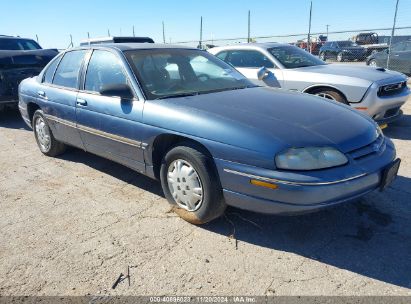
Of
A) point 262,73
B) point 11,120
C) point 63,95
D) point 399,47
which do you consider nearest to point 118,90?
point 63,95

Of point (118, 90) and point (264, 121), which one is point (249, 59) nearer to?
point (118, 90)

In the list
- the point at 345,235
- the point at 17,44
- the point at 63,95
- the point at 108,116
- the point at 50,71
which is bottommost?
the point at 345,235

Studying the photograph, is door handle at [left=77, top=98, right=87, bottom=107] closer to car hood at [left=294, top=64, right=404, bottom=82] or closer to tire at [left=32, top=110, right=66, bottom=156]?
tire at [left=32, top=110, right=66, bottom=156]

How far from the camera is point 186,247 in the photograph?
2883 mm

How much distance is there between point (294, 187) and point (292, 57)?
4.71 metres

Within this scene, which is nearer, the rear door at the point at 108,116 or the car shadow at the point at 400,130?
the rear door at the point at 108,116

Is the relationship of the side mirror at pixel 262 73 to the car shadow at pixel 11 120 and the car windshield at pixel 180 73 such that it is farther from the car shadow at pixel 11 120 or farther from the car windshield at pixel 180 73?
the car shadow at pixel 11 120

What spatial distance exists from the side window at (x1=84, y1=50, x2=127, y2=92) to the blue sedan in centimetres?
1

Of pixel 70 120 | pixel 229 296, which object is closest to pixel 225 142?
pixel 229 296

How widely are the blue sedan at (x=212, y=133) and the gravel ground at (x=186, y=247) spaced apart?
1.14 ft

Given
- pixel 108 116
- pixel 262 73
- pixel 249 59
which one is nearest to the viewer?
pixel 108 116

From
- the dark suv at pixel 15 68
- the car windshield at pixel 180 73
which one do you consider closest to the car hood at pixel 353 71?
the car windshield at pixel 180 73

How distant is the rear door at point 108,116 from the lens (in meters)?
3.45

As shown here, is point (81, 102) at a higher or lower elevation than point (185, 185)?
higher
